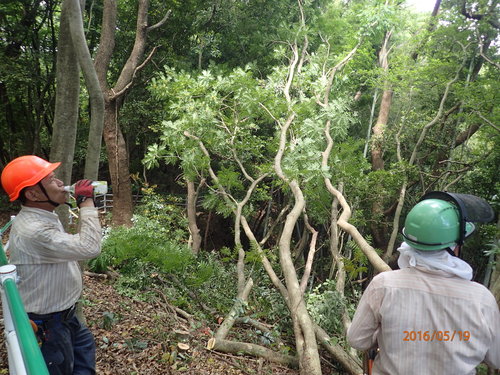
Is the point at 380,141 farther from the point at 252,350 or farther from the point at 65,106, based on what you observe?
the point at 65,106

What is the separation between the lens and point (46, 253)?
1894mm

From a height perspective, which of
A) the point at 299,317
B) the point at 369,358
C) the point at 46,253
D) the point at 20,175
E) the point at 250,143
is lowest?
the point at 299,317

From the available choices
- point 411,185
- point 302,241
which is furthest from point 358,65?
point 302,241

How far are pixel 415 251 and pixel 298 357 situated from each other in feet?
11.5

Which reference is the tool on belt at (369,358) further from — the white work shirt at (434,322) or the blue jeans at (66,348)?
the blue jeans at (66,348)

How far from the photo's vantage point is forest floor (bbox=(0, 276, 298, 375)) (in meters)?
3.34

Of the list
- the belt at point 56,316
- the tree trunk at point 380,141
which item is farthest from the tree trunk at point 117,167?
the tree trunk at point 380,141

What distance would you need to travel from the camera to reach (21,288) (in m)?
1.90

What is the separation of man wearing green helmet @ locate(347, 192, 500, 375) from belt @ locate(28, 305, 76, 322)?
174 cm

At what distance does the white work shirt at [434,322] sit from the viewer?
4.74ft

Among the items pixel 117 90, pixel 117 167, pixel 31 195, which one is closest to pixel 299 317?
pixel 31 195

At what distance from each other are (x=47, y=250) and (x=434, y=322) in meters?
2.04

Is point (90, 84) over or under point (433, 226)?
over
